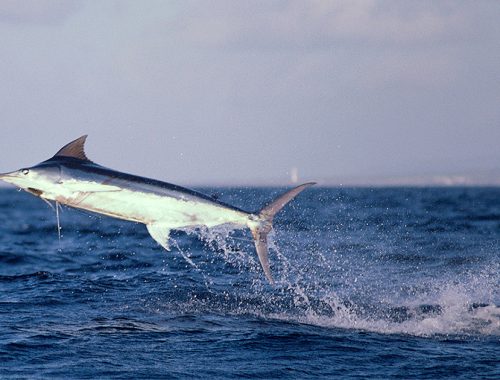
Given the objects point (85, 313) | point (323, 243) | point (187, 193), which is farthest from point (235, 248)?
point (187, 193)

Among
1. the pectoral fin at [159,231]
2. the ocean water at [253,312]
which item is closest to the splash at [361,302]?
the ocean water at [253,312]

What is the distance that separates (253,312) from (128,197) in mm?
5158

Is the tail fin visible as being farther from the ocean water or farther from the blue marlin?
the ocean water

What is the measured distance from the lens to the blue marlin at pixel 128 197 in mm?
9812

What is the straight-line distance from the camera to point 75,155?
10.1m

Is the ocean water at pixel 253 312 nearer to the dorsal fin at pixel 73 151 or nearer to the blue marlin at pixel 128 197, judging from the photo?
the blue marlin at pixel 128 197

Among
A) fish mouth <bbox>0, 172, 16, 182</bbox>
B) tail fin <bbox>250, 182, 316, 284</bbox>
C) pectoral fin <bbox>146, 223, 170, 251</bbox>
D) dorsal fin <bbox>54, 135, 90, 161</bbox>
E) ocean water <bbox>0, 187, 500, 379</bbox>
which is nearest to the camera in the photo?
fish mouth <bbox>0, 172, 16, 182</bbox>

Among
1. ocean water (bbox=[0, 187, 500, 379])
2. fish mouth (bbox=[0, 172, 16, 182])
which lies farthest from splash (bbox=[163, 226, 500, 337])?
fish mouth (bbox=[0, 172, 16, 182])

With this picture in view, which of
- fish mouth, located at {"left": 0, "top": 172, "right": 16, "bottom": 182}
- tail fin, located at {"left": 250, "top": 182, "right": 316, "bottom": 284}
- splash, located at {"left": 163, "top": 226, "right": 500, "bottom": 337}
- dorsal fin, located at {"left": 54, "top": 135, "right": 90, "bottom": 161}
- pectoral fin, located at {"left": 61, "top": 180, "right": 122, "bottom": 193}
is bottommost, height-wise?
splash, located at {"left": 163, "top": 226, "right": 500, "bottom": 337}

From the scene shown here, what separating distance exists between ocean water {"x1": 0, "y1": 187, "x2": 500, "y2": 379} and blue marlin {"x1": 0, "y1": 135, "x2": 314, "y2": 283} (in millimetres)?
583

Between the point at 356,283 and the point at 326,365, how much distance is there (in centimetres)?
714

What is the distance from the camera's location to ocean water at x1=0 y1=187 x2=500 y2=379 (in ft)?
36.2

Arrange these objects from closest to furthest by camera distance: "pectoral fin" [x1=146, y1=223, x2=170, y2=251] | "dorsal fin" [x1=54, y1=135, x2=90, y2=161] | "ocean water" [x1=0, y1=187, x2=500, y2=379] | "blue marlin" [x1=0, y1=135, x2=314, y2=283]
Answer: "blue marlin" [x1=0, y1=135, x2=314, y2=283] < "dorsal fin" [x1=54, y1=135, x2=90, y2=161] < "pectoral fin" [x1=146, y1=223, x2=170, y2=251] < "ocean water" [x1=0, y1=187, x2=500, y2=379]

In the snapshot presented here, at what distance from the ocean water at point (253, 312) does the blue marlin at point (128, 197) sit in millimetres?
583
